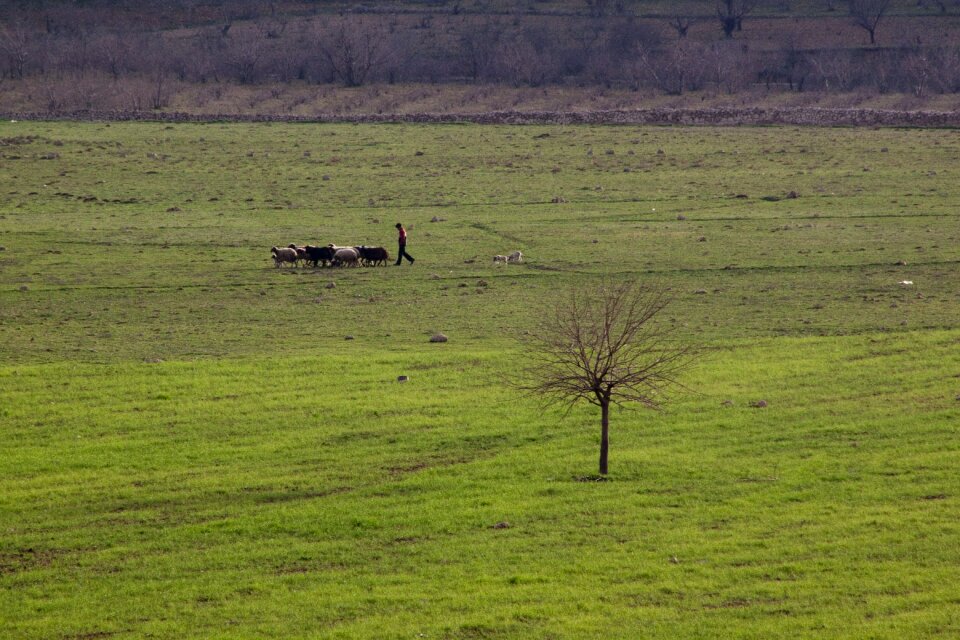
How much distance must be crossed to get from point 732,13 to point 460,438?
283 feet

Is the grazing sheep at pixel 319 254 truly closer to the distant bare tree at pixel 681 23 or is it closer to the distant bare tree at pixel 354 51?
the distant bare tree at pixel 354 51

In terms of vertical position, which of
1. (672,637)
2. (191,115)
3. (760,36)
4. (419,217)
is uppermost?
(760,36)

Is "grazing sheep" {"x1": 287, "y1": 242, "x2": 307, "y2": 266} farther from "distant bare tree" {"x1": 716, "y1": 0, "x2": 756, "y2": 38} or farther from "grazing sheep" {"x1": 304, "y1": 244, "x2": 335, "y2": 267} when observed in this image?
"distant bare tree" {"x1": 716, "y1": 0, "x2": 756, "y2": 38}

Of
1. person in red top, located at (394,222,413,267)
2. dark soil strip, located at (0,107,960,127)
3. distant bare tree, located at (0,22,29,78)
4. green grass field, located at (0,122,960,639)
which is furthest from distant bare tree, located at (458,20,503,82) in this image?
person in red top, located at (394,222,413,267)

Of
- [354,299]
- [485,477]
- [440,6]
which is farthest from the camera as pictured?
[440,6]

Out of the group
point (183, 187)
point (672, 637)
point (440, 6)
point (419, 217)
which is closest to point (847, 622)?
point (672, 637)

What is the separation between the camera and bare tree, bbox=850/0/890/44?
9219 centimetres

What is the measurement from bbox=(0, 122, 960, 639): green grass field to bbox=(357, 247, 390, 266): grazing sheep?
99 cm

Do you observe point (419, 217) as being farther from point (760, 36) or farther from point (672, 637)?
point (760, 36)

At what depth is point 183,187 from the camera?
4612 centimetres

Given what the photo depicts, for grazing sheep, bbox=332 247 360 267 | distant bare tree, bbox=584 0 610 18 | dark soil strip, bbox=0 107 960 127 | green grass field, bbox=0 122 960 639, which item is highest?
distant bare tree, bbox=584 0 610 18

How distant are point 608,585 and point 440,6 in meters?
96.1

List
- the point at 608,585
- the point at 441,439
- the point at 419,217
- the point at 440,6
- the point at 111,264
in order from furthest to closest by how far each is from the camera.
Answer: the point at 440,6 < the point at 419,217 < the point at 111,264 < the point at 441,439 < the point at 608,585

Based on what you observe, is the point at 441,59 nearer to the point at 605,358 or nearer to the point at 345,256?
the point at 345,256
